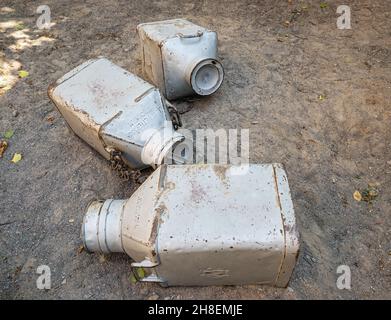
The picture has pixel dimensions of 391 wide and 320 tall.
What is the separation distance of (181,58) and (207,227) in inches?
76.3

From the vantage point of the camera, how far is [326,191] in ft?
10.4

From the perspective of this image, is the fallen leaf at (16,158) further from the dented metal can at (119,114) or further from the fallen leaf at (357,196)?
the fallen leaf at (357,196)

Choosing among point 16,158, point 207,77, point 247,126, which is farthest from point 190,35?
point 16,158

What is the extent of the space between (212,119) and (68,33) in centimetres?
251

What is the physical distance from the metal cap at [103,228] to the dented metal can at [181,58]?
158cm

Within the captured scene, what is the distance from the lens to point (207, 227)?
81.5 inches

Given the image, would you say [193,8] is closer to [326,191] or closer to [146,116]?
[146,116]

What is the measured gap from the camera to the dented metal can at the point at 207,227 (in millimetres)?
2055

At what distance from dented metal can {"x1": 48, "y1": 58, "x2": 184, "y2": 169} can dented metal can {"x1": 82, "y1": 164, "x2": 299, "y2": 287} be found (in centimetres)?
47
